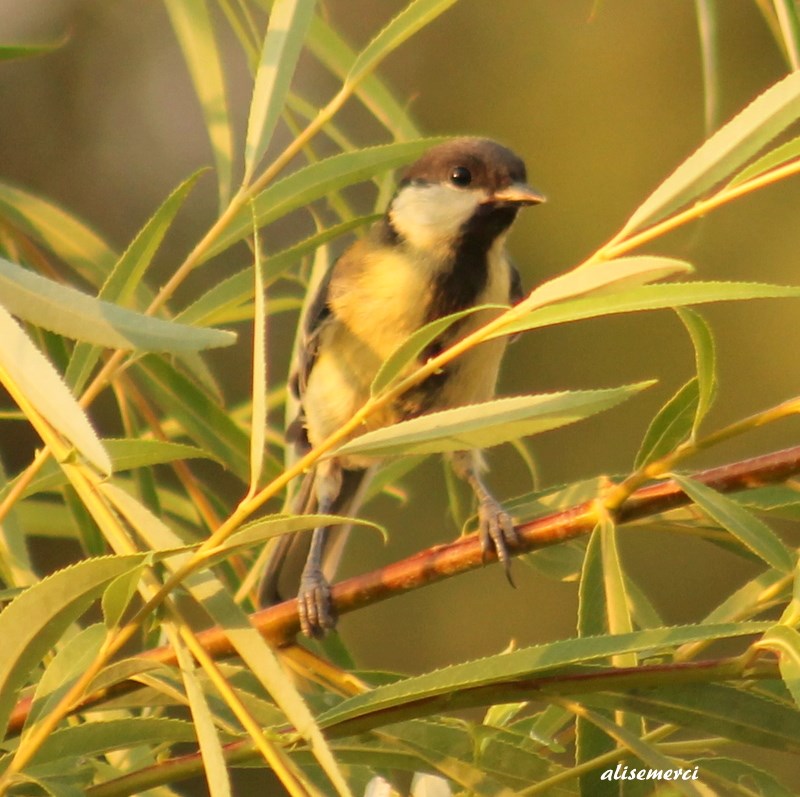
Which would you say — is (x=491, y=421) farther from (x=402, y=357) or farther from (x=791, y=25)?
(x=791, y=25)

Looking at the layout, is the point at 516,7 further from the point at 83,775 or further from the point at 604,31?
the point at 83,775

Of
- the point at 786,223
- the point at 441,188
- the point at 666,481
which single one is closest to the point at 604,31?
the point at 786,223

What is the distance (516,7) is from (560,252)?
1008 millimetres

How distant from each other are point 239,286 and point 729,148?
1.69 feet

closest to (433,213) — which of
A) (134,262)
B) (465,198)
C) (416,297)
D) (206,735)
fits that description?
(465,198)

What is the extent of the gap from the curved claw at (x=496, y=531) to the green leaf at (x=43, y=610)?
33 cm

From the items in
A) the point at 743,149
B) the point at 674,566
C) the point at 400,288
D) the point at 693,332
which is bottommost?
the point at 674,566

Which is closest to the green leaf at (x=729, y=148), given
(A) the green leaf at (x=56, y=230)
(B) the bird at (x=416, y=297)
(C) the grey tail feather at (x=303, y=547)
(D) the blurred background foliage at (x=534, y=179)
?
(A) the green leaf at (x=56, y=230)

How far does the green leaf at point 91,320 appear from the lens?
2.29 ft

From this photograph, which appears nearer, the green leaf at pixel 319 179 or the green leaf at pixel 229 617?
the green leaf at pixel 229 617

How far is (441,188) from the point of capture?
195 centimetres

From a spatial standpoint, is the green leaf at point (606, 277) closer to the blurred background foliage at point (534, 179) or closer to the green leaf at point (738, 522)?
the green leaf at point (738, 522)

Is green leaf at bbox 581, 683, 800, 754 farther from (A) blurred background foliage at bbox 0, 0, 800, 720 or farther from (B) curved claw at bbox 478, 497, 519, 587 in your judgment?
(A) blurred background foliage at bbox 0, 0, 800, 720

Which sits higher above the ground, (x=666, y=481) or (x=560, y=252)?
(x=666, y=481)
